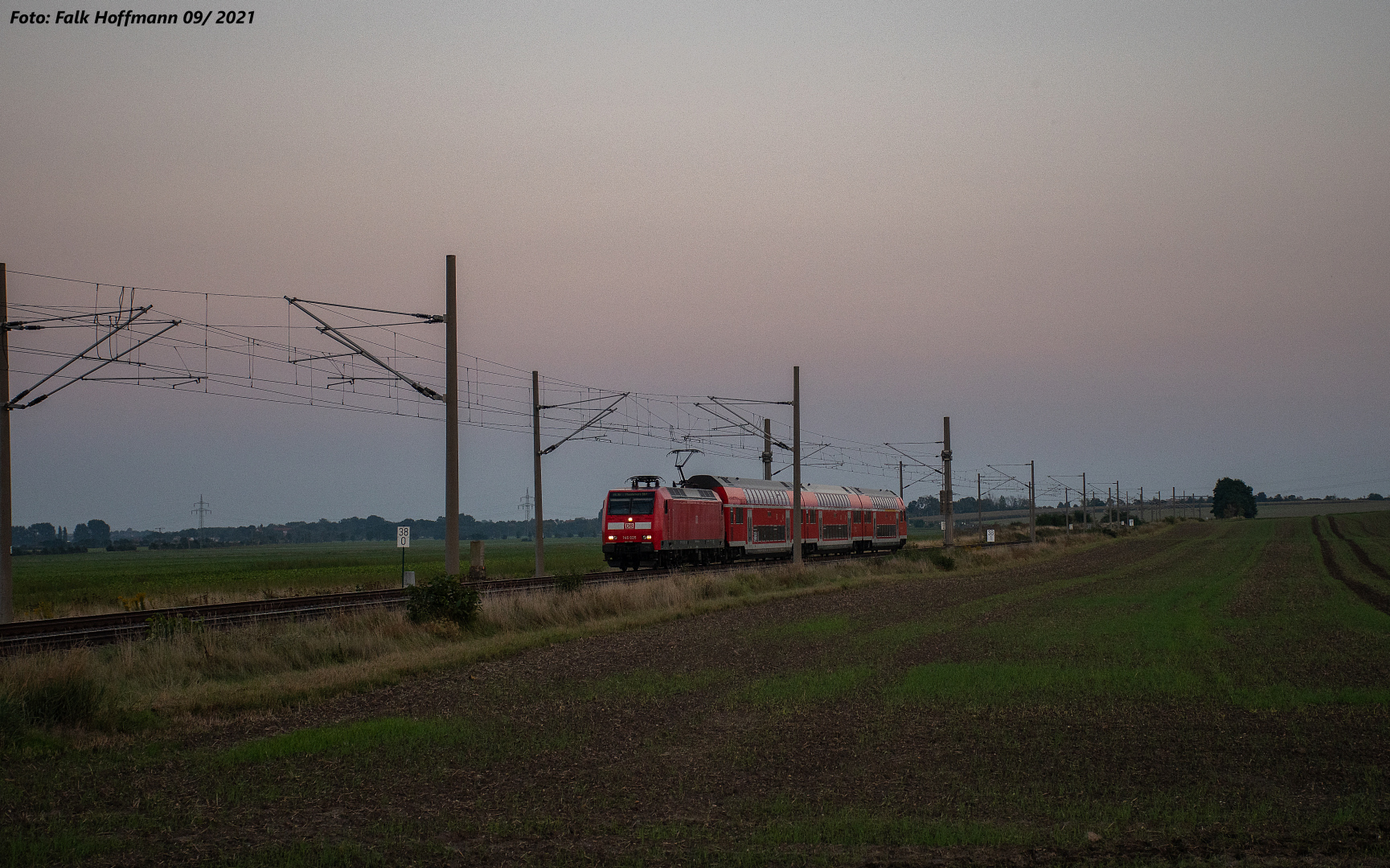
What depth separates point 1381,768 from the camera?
10.6 meters

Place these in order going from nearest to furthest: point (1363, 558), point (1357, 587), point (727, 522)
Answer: point (1357, 587) → point (727, 522) → point (1363, 558)

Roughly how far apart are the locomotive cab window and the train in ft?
0.10

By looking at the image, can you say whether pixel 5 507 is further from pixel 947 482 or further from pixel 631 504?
pixel 947 482

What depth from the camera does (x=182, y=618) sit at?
20.5m

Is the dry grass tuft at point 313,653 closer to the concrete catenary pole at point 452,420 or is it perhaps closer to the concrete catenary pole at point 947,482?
→ the concrete catenary pole at point 452,420

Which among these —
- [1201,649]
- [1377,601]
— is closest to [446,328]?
Result: [1201,649]

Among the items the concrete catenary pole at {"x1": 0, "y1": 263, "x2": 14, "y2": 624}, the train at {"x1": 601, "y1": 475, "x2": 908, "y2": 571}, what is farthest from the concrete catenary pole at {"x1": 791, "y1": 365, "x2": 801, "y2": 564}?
the concrete catenary pole at {"x1": 0, "y1": 263, "x2": 14, "y2": 624}

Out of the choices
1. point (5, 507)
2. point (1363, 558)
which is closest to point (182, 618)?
point (5, 507)

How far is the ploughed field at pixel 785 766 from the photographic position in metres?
8.39

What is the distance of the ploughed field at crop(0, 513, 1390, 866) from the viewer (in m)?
8.39

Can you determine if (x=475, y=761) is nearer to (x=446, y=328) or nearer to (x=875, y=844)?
(x=875, y=844)

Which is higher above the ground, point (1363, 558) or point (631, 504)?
point (631, 504)

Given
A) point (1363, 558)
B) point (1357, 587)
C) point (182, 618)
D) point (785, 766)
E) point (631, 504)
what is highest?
point (631, 504)

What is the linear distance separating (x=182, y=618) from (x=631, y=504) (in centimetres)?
2409
